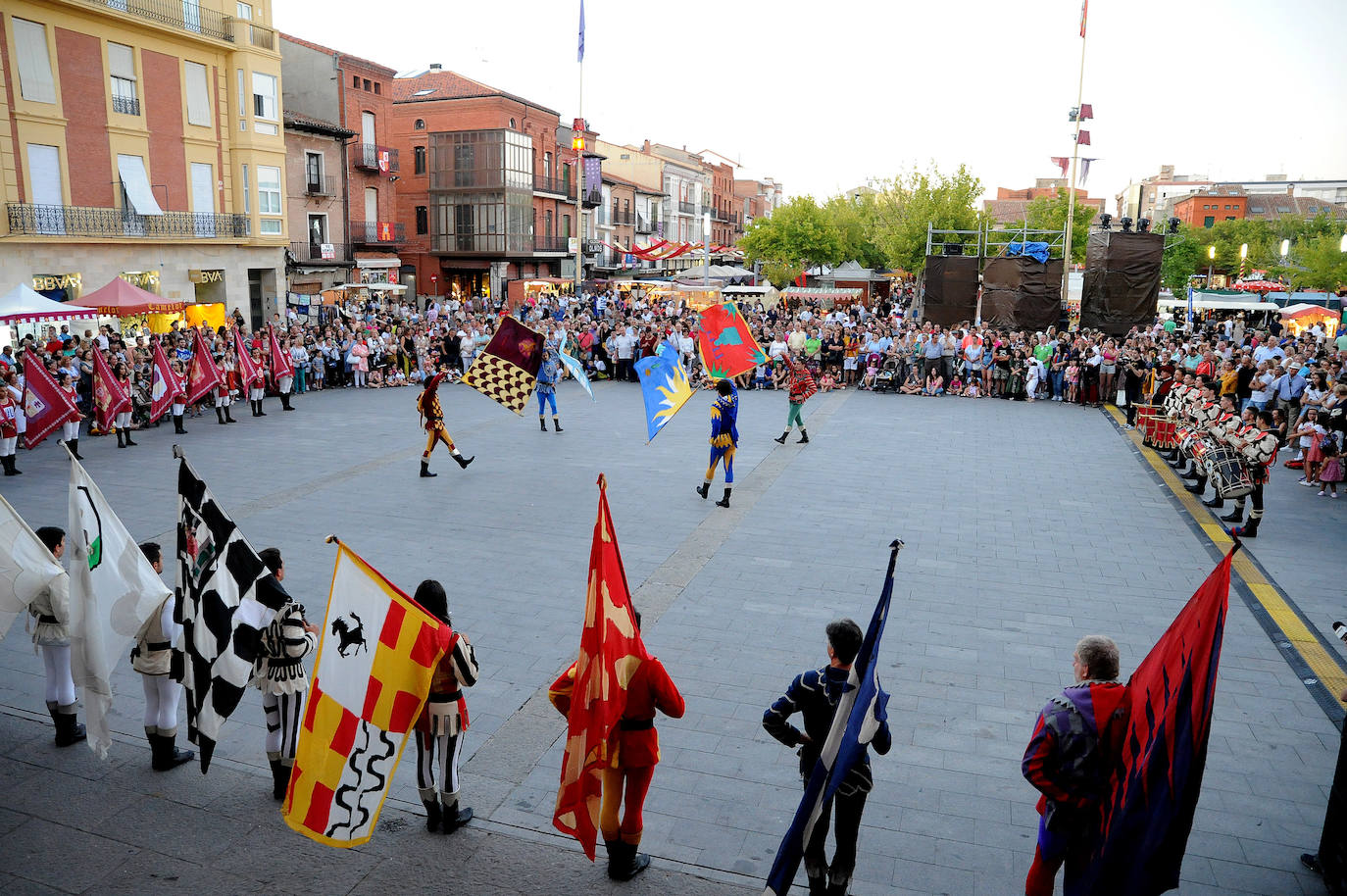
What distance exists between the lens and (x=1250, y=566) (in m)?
9.88

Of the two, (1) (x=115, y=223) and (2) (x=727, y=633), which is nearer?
(2) (x=727, y=633)

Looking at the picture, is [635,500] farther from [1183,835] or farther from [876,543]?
[1183,835]

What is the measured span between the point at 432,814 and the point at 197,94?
30.9 metres

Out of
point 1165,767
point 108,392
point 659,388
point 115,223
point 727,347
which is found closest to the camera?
point 1165,767

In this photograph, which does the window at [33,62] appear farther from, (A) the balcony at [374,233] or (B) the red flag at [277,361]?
(A) the balcony at [374,233]

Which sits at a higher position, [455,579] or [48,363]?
[48,363]

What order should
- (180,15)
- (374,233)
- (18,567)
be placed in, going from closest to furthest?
1. (18,567)
2. (180,15)
3. (374,233)

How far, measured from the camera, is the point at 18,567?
5.57 meters

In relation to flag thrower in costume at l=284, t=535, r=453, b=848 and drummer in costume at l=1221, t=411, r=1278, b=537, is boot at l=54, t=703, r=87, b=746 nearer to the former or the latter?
flag thrower in costume at l=284, t=535, r=453, b=848

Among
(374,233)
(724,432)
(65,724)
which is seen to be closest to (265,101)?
(374,233)

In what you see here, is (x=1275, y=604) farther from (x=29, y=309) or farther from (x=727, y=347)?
(x=29, y=309)

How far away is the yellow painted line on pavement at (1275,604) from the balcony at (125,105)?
28598 millimetres

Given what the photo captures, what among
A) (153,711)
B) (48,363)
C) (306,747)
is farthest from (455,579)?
(48,363)

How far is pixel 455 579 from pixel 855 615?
389 cm
